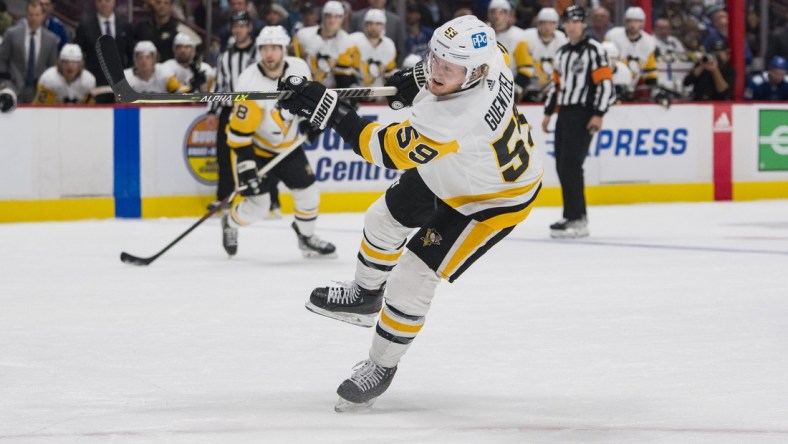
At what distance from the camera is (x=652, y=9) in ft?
43.3

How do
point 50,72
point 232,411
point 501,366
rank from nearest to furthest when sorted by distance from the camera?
1. point 232,411
2. point 501,366
3. point 50,72

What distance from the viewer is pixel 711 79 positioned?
1265cm

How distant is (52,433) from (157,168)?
6996 millimetres

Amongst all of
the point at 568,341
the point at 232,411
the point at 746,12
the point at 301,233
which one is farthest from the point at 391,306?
the point at 746,12

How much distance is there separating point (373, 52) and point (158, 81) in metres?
1.80

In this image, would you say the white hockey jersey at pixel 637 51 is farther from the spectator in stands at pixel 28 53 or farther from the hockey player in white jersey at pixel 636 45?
the spectator in stands at pixel 28 53

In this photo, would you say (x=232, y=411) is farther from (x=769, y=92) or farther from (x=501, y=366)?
(x=769, y=92)

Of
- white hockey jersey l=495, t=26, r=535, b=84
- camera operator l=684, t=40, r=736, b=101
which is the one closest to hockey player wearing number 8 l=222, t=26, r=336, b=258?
white hockey jersey l=495, t=26, r=535, b=84

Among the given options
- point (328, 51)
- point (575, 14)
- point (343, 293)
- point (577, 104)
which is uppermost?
point (575, 14)

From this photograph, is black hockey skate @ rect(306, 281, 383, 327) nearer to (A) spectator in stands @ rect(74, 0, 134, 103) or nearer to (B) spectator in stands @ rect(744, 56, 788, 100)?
(A) spectator in stands @ rect(74, 0, 134, 103)

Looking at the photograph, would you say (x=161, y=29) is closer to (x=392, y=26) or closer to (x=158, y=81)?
(x=158, y=81)

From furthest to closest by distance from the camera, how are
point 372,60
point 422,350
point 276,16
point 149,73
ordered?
point 276,16, point 372,60, point 149,73, point 422,350

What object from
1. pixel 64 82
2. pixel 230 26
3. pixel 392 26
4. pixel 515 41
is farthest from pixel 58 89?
pixel 515 41

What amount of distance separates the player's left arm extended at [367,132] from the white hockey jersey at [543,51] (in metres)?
7.91
